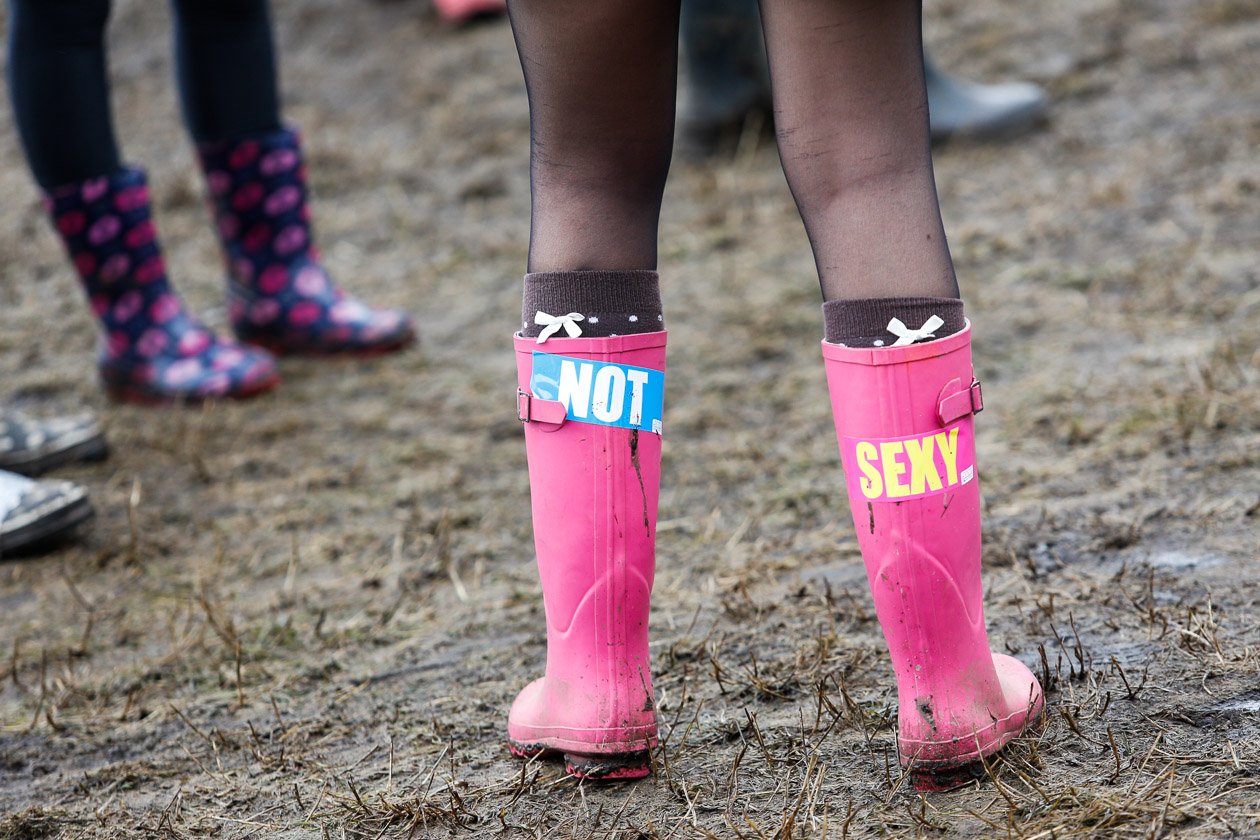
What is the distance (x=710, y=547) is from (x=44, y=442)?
1.33 metres

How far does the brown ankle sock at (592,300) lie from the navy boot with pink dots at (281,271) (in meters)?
1.73

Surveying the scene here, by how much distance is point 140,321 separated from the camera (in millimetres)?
2688

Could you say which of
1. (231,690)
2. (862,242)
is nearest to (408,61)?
(231,690)

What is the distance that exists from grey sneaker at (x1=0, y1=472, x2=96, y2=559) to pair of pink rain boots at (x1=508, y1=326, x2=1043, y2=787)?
1089 millimetres

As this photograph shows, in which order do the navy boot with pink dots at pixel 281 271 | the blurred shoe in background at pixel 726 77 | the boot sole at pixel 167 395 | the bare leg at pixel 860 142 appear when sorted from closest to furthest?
the bare leg at pixel 860 142 < the boot sole at pixel 167 395 < the navy boot with pink dots at pixel 281 271 < the blurred shoe in background at pixel 726 77

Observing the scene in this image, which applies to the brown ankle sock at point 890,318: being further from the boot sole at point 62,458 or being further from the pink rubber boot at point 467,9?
the pink rubber boot at point 467,9

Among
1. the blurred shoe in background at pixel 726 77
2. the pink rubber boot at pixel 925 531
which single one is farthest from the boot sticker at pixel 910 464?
the blurred shoe in background at pixel 726 77

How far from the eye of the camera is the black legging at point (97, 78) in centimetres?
238

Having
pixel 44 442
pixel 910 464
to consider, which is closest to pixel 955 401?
pixel 910 464

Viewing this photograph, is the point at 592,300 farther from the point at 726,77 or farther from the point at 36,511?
the point at 726,77

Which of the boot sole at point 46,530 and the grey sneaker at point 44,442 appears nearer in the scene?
the boot sole at point 46,530

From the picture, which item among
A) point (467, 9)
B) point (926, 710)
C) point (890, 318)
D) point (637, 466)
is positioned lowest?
point (926, 710)

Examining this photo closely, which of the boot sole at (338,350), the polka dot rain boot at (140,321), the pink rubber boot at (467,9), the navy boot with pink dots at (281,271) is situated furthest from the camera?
the pink rubber boot at (467,9)

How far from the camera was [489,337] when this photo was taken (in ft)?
9.79
